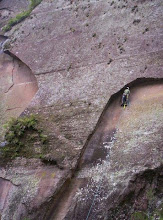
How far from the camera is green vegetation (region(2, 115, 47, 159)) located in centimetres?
1227

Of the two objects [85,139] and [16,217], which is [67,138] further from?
[16,217]

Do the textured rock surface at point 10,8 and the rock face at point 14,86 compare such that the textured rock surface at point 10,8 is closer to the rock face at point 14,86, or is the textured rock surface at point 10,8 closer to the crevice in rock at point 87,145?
the rock face at point 14,86

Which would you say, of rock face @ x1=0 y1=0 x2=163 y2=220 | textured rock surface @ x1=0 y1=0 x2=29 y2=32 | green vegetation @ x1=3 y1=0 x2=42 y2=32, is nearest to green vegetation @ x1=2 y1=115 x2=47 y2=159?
rock face @ x1=0 y1=0 x2=163 y2=220

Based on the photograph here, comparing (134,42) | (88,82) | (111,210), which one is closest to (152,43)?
(134,42)

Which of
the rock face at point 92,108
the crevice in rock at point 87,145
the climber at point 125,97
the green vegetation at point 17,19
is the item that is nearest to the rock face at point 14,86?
the rock face at point 92,108

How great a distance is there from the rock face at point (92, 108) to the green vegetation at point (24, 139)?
0.44 meters

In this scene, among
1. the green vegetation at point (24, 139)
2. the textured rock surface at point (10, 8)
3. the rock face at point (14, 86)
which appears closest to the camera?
the green vegetation at point (24, 139)

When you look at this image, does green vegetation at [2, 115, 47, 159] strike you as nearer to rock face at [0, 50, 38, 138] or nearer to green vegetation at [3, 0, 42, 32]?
rock face at [0, 50, 38, 138]

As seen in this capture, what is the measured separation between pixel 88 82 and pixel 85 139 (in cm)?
336

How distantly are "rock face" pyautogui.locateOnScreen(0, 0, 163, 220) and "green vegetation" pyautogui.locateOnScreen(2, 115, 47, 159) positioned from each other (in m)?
0.44

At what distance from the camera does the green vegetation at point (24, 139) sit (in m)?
12.3

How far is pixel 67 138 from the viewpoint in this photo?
12.1 m

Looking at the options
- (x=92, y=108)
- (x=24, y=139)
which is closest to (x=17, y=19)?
(x=24, y=139)

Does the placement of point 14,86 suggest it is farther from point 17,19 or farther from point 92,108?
point 92,108
